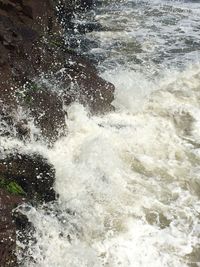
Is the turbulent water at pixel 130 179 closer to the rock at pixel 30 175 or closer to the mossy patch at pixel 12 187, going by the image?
the rock at pixel 30 175

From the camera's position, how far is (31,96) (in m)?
6.96

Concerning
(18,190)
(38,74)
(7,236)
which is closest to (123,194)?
(18,190)

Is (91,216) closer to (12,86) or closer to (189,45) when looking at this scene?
(12,86)

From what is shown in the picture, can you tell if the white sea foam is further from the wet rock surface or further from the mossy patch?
the mossy patch

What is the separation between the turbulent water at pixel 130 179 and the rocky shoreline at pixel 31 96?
0.81 ft

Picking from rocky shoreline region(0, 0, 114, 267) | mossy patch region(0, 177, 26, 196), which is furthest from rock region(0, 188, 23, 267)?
mossy patch region(0, 177, 26, 196)

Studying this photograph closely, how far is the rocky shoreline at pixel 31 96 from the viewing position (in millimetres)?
5355

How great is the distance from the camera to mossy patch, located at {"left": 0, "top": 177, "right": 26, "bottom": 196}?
17.2ft

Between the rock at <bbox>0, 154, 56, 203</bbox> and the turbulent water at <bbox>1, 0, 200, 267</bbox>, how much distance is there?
19 cm

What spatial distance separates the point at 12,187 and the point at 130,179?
2.07 metres

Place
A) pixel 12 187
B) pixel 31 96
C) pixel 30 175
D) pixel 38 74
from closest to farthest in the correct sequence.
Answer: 1. pixel 12 187
2. pixel 30 175
3. pixel 31 96
4. pixel 38 74

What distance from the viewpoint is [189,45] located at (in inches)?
538

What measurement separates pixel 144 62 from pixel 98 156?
570cm

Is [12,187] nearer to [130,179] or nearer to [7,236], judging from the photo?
[7,236]
